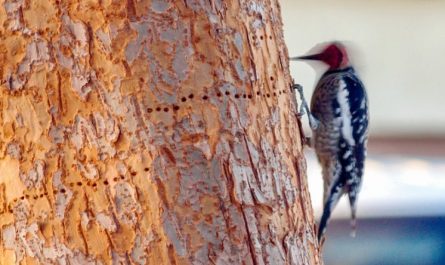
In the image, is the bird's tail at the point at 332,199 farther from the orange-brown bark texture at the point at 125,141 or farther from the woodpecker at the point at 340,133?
the orange-brown bark texture at the point at 125,141

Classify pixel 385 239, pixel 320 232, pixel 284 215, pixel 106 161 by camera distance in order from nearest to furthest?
pixel 106 161, pixel 284 215, pixel 320 232, pixel 385 239

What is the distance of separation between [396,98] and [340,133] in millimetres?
2722

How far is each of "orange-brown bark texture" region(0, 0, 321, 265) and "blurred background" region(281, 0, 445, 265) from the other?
2.92 m

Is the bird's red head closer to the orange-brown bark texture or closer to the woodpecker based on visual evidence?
the woodpecker

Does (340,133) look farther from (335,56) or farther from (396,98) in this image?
(396,98)

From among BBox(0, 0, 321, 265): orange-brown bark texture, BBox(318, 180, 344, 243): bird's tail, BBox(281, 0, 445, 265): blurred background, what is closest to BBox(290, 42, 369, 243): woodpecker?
BBox(318, 180, 344, 243): bird's tail

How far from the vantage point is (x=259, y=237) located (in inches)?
70.2

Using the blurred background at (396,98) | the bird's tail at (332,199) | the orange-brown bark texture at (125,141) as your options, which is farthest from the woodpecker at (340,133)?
A: the orange-brown bark texture at (125,141)

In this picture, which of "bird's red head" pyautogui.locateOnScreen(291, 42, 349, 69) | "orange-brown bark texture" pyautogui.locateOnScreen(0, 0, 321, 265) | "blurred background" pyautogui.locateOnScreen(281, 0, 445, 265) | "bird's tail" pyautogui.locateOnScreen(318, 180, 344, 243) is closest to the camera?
"orange-brown bark texture" pyautogui.locateOnScreen(0, 0, 321, 265)

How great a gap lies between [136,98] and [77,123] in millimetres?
114

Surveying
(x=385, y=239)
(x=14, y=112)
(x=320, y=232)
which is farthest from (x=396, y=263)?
(x=14, y=112)

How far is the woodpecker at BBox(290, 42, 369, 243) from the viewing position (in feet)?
11.0

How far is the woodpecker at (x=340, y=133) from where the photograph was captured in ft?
11.0

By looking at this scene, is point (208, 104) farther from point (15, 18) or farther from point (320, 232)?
point (320, 232)
